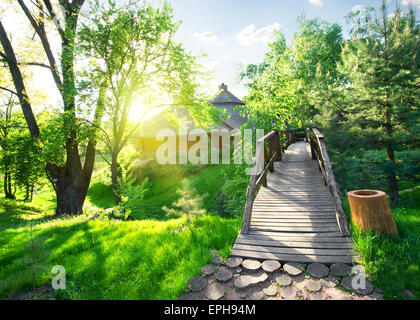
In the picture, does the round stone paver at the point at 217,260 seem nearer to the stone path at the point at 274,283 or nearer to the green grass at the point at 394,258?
the stone path at the point at 274,283

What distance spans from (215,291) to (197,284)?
25 cm

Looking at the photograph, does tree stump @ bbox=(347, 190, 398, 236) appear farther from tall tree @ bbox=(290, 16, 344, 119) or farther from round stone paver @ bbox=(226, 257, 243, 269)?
tall tree @ bbox=(290, 16, 344, 119)

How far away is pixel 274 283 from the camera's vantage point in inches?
97.3

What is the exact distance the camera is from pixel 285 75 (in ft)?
28.1

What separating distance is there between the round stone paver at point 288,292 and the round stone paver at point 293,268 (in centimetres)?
24

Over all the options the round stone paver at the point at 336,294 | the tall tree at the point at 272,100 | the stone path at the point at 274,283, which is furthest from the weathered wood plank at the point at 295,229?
the tall tree at the point at 272,100

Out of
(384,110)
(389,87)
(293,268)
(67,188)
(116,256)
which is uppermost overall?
(389,87)

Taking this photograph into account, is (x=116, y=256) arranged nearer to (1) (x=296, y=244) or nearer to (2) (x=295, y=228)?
(1) (x=296, y=244)

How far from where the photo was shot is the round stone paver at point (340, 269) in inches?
96.8

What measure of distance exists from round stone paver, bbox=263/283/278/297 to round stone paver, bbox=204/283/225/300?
0.47 m

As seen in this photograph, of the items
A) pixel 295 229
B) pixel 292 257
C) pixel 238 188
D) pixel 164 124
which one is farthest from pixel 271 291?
pixel 164 124

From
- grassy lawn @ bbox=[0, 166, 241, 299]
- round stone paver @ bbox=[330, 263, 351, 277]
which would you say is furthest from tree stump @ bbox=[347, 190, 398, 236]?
grassy lawn @ bbox=[0, 166, 241, 299]
